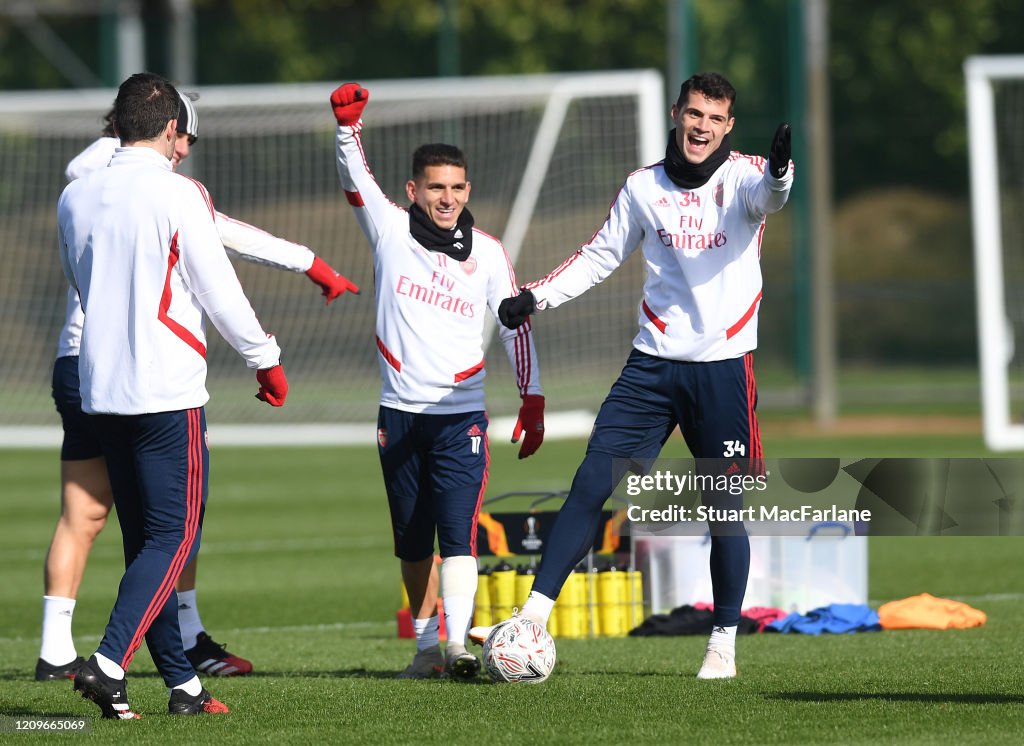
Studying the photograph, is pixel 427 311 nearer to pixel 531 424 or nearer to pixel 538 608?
pixel 531 424

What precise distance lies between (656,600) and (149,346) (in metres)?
3.72

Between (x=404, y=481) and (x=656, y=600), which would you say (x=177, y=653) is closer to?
(x=404, y=481)

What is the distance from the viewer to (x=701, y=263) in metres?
6.82

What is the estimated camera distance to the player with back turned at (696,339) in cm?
679

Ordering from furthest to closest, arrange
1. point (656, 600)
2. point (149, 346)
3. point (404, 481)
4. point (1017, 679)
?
1. point (656, 600)
2. point (404, 481)
3. point (1017, 679)
4. point (149, 346)

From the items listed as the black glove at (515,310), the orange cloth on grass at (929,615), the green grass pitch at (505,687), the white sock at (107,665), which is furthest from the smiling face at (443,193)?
the orange cloth on grass at (929,615)

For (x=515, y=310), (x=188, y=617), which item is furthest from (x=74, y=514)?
(x=515, y=310)

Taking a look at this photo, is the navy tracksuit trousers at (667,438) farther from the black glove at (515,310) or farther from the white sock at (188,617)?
the white sock at (188,617)

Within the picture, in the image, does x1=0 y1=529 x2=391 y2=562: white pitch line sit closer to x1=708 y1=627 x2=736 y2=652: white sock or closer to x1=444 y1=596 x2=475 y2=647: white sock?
x1=444 y1=596 x2=475 y2=647: white sock

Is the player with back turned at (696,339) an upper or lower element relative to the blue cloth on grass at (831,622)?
upper

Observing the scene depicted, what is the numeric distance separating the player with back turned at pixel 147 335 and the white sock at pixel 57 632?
1498 mm

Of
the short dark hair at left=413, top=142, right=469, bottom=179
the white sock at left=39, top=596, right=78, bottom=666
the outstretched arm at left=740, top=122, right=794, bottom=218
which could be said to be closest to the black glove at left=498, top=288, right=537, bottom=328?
the short dark hair at left=413, top=142, right=469, bottom=179

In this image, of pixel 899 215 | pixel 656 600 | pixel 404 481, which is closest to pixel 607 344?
pixel 656 600

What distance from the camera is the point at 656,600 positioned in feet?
29.0
